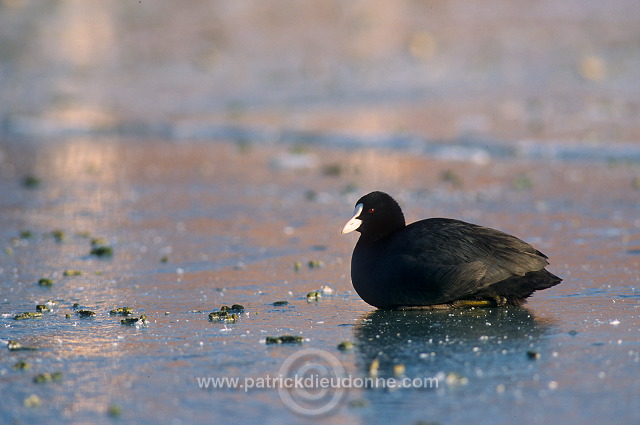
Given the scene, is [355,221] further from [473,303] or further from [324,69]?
[324,69]

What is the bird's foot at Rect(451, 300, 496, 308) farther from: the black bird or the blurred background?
the blurred background

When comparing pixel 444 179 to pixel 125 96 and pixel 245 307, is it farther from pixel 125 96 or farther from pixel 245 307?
pixel 125 96

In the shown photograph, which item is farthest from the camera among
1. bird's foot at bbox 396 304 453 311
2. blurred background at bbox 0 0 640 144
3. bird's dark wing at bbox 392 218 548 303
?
blurred background at bbox 0 0 640 144

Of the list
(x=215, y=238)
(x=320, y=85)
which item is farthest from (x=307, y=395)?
(x=320, y=85)

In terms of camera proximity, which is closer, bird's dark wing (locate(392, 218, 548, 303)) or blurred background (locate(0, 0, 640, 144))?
bird's dark wing (locate(392, 218, 548, 303))

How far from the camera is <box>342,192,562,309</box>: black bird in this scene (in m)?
6.21

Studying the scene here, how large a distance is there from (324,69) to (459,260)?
25334 mm

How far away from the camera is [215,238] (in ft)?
31.4

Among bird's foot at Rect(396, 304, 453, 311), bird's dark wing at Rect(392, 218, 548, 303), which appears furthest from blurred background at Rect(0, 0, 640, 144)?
bird's foot at Rect(396, 304, 453, 311)

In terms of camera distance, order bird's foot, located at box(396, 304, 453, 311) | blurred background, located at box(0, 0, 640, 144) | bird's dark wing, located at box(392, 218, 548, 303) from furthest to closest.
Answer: blurred background, located at box(0, 0, 640, 144), bird's foot, located at box(396, 304, 453, 311), bird's dark wing, located at box(392, 218, 548, 303)

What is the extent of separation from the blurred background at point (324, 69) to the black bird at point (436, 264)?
996 cm

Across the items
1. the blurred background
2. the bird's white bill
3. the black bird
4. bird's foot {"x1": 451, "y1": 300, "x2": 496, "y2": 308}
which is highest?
the blurred background

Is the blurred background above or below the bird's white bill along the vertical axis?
above

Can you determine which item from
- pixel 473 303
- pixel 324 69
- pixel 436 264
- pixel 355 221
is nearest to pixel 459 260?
pixel 436 264
